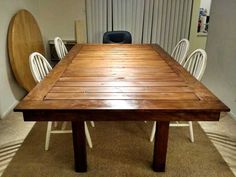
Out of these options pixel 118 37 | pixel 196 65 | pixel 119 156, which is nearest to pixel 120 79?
pixel 119 156

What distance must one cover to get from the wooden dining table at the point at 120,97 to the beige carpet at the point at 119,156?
14 cm

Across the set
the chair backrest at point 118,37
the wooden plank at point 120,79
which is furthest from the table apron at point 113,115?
the chair backrest at point 118,37

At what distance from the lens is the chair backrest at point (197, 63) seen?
188 centimetres

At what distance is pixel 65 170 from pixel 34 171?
24 centimetres

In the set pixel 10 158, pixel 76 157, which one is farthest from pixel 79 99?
pixel 10 158

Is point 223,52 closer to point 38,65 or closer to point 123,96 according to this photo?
point 123,96

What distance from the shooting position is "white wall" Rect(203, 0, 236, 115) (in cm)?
259

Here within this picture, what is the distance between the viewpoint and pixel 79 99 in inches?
52.5

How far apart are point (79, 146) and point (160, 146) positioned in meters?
0.59

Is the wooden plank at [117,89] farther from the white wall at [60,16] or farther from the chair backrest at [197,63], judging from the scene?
the white wall at [60,16]

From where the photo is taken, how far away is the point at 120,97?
1.36m

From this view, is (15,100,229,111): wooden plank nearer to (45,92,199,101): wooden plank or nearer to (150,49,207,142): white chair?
(45,92,199,101): wooden plank

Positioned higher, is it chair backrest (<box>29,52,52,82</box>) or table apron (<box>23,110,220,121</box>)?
chair backrest (<box>29,52,52,82</box>)

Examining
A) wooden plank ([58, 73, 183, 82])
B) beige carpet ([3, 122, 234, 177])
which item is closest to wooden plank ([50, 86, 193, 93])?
wooden plank ([58, 73, 183, 82])
